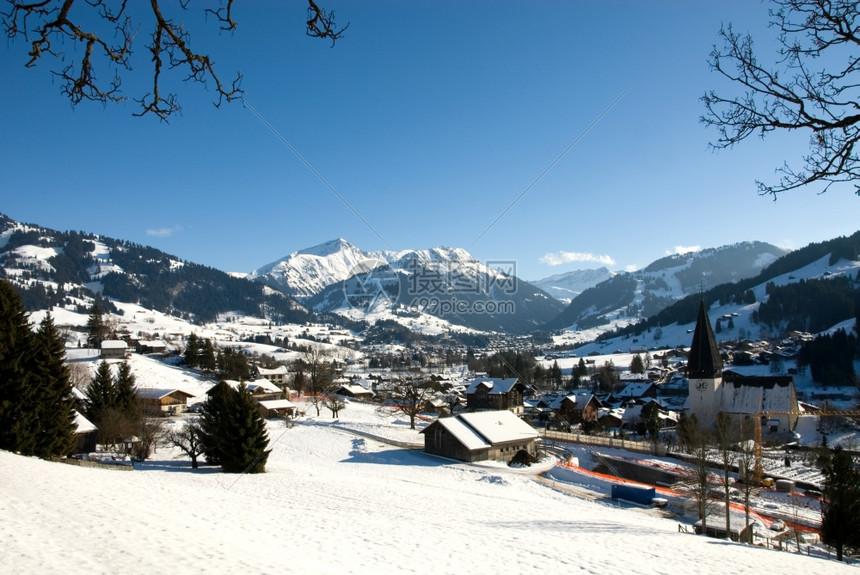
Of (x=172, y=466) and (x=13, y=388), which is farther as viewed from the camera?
(x=172, y=466)

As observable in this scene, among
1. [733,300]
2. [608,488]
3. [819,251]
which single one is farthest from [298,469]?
[819,251]

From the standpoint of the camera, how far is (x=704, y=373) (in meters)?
53.2

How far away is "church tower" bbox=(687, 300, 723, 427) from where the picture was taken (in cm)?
5278

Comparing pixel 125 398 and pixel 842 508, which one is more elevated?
pixel 125 398

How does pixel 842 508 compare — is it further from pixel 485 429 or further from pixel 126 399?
pixel 126 399

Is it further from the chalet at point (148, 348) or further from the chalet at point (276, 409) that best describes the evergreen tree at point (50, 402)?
the chalet at point (148, 348)

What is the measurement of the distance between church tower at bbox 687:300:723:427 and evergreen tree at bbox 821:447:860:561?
119 feet

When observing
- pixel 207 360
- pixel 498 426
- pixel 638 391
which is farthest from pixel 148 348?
pixel 638 391

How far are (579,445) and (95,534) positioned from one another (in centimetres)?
4125

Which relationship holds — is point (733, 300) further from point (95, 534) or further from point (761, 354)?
point (95, 534)

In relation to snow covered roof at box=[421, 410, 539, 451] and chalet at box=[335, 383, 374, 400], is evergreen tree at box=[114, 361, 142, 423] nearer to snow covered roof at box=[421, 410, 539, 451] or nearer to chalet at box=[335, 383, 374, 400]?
snow covered roof at box=[421, 410, 539, 451]

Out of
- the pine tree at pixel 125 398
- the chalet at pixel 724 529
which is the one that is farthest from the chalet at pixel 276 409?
the chalet at pixel 724 529

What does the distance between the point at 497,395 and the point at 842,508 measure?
48.8 metres

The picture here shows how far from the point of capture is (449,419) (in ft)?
121
